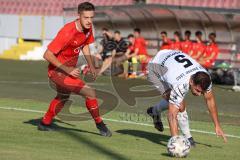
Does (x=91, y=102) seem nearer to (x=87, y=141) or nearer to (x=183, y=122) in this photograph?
(x=87, y=141)

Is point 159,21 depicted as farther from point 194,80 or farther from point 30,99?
point 194,80

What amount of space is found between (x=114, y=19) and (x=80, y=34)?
18367 mm

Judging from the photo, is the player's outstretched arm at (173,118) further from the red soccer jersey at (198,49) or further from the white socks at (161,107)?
the red soccer jersey at (198,49)

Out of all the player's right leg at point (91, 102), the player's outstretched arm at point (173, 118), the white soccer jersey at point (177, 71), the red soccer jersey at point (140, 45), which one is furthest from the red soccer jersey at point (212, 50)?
the player's outstretched arm at point (173, 118)

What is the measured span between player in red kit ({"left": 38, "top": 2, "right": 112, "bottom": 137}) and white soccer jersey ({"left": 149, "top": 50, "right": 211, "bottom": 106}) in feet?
4.30

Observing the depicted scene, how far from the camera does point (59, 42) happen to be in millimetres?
11891

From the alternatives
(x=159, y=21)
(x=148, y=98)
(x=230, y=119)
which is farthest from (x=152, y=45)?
(x=230, y=119)

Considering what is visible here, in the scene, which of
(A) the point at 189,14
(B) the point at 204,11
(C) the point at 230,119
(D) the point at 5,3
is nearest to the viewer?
(C) the point at 230,119

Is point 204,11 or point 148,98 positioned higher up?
point 204,11

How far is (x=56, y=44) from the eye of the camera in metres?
11.9

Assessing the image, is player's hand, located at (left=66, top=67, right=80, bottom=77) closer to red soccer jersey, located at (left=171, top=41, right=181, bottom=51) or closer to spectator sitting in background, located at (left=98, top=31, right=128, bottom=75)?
red soccer jersey, located at (left=171, top=41, right=181, bottom=51)

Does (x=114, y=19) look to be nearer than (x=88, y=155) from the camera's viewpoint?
No

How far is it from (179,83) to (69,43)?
7.36ft

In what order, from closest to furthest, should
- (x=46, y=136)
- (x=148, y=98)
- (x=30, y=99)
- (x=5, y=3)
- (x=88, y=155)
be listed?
(x=88, y=155)
(x=46, y=136)
(x=30, y=99)
(x=148, y=98)
(x=5, y=3)
